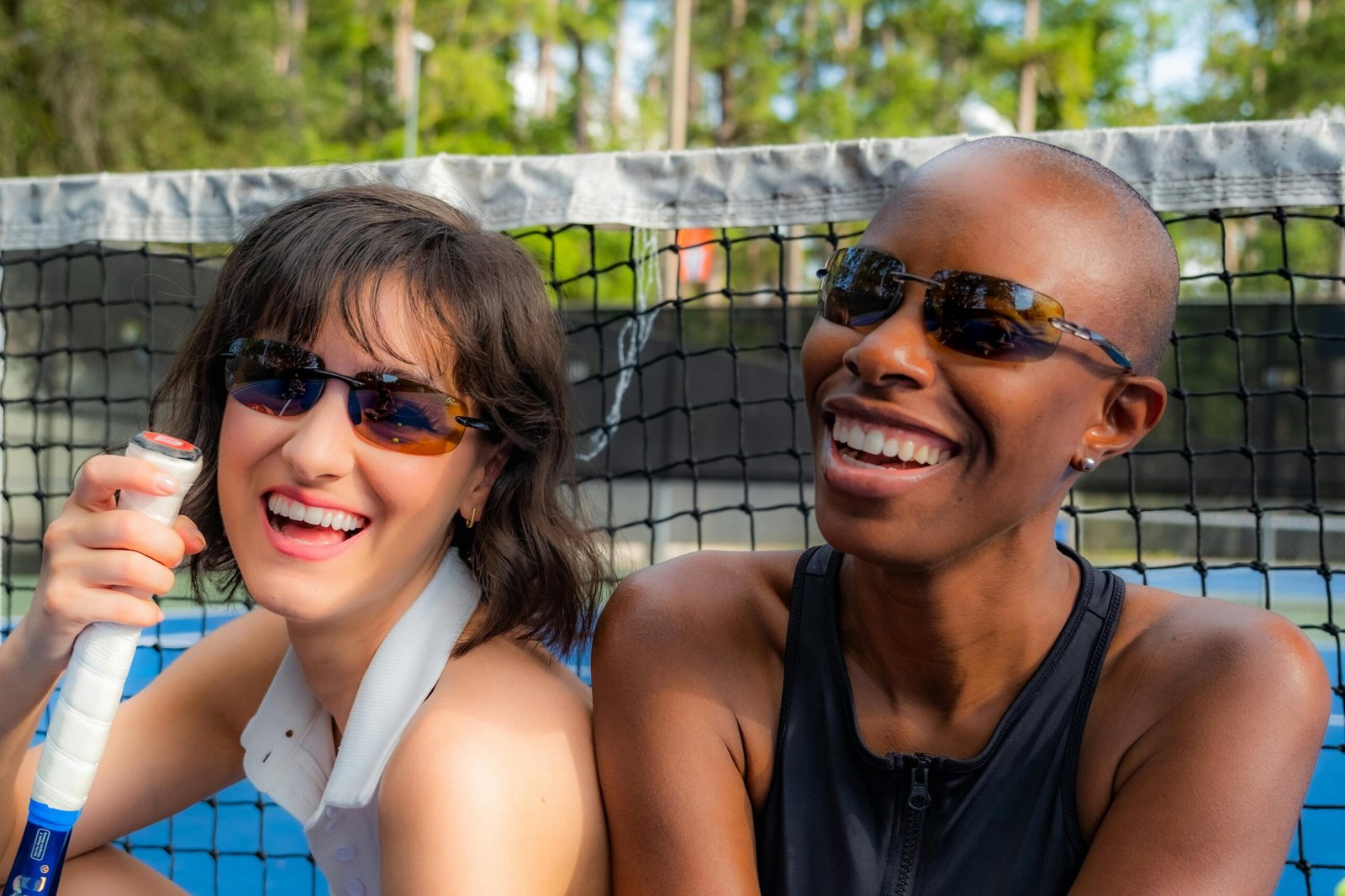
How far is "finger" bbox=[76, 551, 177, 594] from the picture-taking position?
5.19 feet

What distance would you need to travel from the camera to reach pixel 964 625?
5.96 ft

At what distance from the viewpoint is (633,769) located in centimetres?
186

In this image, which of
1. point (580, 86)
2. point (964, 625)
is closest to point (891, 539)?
point (964, 625)

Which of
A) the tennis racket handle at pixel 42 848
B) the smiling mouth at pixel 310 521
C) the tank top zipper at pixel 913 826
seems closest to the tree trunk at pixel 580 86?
the smiling mouth at pixel 310 521

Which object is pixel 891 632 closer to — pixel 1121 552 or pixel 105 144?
pixel 1121 552

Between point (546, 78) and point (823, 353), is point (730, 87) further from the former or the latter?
point (823, 353)

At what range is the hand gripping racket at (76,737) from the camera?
61.7 inches

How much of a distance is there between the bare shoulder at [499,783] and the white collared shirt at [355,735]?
5 centimetres

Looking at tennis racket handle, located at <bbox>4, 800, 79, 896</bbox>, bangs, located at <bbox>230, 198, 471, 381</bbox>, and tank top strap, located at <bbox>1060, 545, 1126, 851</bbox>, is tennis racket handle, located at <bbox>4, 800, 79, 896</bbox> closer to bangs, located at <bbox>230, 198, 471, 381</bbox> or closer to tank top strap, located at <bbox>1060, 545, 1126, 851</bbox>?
bangs, located at <bbox>230, 198, 471, 381</bbox>

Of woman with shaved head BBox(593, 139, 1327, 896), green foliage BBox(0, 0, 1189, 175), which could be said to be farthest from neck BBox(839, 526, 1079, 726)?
green foliage BBox(0, 0, 1189, 175)

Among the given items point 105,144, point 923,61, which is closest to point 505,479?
point 105,144

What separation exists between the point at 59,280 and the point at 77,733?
23.7 ft

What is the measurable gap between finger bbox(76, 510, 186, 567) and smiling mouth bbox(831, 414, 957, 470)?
0.88m

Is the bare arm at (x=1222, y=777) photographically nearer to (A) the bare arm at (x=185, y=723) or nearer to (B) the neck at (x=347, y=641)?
(B) the neck at (x=347, y=641)
